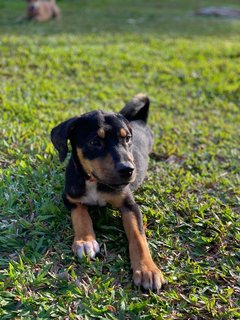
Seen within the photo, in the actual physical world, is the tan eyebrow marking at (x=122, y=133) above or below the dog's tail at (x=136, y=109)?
above

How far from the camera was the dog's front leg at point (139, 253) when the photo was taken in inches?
138

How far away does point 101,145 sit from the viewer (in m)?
3.96

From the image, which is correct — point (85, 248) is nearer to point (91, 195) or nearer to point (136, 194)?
point (91, 195)

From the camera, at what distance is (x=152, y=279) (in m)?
3.51

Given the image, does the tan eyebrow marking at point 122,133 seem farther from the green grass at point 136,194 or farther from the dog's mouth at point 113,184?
the green grass at point 136,194

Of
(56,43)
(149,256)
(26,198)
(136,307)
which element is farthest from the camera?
(56,43)

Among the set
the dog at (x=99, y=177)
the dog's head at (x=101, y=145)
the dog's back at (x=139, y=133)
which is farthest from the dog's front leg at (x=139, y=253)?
the dog's back at (x=139, y=133)

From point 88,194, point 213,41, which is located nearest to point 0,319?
point 88,194

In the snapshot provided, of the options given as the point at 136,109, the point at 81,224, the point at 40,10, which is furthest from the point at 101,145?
the point at 40,10

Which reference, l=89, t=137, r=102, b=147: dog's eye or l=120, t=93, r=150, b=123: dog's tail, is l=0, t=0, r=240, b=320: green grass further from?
l=89, t=137, r=102, b=147: dog's eye

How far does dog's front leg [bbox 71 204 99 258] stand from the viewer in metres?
3.79

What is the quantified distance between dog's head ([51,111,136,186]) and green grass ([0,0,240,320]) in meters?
0.55

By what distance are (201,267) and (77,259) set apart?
98 cm

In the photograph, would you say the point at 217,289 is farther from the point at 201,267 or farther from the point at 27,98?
the point at 27,98
